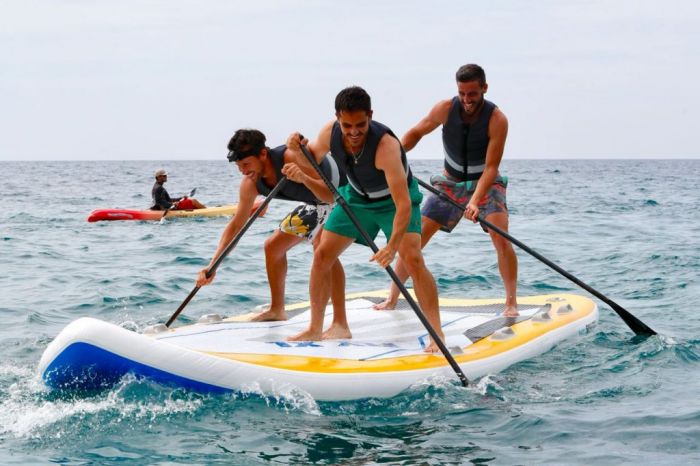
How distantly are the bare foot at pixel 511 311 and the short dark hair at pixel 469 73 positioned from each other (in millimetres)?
2085

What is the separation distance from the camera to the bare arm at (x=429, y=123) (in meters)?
7.27

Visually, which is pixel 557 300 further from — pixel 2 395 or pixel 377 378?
pixel 2 395

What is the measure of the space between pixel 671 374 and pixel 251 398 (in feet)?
10.2

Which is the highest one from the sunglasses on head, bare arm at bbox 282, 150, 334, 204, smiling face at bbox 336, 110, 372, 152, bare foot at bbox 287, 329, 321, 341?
smiling face at bbox 336, 110, 372, 152

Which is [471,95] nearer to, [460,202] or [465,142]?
[465,142]

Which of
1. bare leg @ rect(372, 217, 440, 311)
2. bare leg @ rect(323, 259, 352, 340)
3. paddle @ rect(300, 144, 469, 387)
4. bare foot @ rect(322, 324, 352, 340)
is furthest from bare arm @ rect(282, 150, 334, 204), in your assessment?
bare leg @ rect(372, 217, 440, 311)

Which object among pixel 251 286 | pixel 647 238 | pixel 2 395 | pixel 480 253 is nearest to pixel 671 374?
pixel 2 395

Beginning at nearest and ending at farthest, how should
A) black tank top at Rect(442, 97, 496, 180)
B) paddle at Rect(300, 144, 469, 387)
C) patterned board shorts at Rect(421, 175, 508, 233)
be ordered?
paddle at Rect(300, 144, 469, 387), black tank top at Rect(442, 97, 496, 180), patterned board shorts at Rect(421, 175, 508, 233)

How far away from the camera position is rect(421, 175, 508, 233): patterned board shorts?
24.8 feet

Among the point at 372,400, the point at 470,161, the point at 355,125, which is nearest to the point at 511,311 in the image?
the point at 470,161

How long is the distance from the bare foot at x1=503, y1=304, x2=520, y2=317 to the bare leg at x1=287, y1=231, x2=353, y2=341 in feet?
6.33

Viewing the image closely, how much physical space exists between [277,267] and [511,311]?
7.01ft

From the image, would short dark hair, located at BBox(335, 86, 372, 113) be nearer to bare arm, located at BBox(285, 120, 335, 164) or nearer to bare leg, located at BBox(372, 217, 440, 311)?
bare arm, located at BBox(285, 120, 335, 164)

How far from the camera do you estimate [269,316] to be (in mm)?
7254
